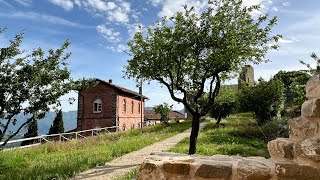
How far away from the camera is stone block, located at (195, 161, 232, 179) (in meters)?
4.18

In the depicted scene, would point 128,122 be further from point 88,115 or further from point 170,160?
point 170,160

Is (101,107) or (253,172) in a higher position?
(101,107)

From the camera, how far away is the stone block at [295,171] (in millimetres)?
3941

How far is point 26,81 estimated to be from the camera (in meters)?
10.9

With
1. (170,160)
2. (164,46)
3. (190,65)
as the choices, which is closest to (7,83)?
(164,46)

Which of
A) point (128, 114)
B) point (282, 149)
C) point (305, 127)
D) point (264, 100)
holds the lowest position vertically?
point (282, 149)

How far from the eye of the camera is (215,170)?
13.9 feet

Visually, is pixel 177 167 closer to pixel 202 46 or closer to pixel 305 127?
pixel 305 127

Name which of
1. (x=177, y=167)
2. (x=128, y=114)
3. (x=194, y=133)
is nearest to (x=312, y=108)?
(x=177, y=167)

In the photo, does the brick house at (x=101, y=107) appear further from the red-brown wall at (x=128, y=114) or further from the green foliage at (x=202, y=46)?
the green foliage at (x=202, y=46)

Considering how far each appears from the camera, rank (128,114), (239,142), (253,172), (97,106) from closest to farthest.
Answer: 1. (253,172)
2. (239,142)
3. (97,106)
4. (128,114)

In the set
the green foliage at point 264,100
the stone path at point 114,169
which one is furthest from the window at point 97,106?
the stone path at point 114,169


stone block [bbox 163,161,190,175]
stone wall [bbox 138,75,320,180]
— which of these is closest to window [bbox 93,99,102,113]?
stone wall [bbox 138,75,320,180]

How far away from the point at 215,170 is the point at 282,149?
1022 mm
